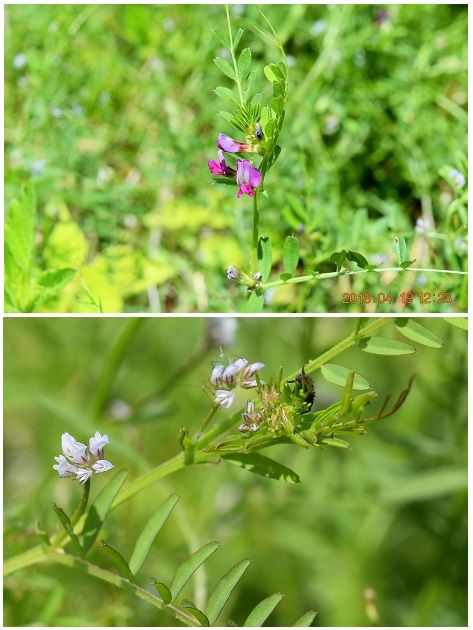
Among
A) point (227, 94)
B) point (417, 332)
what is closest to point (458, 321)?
point (417, 332)

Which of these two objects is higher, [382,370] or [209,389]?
[209,389]

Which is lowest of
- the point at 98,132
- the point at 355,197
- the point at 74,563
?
the point at 74,563

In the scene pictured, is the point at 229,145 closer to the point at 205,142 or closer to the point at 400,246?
the point at 400,246

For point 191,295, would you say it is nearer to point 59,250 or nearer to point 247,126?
point 59,250

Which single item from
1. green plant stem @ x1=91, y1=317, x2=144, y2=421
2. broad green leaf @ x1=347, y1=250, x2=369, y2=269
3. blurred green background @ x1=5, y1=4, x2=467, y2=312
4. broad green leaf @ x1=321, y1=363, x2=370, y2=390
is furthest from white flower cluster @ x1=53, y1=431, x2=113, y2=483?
blurred green background @ x1=5, y1=4, x2=467, y2=312

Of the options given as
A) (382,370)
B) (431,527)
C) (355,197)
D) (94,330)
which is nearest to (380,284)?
(382,370)

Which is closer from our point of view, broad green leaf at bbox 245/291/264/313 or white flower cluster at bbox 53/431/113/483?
white flower cluster at bbox 53/431/113/483

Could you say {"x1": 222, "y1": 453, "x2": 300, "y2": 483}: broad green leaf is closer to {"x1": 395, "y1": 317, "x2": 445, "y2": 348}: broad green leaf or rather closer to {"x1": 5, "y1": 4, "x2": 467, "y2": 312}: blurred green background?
{"x1": 395, "y1": 317, "x2": 445, "y2": 348}: broad green leaf
